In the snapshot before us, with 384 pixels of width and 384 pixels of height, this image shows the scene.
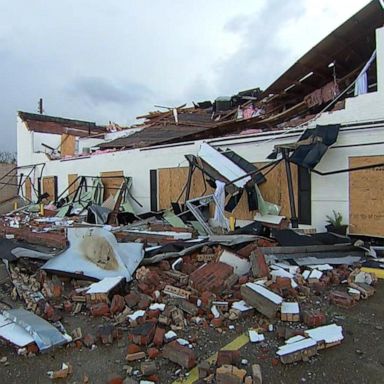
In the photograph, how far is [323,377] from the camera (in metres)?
2.88

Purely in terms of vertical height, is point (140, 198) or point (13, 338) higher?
point (140, 198)

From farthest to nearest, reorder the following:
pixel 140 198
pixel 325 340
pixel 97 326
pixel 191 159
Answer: pixel 140 198, pixel 191 159, pixel 97 326, pixel 325 340

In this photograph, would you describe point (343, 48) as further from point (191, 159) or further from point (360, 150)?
point (191, 159)

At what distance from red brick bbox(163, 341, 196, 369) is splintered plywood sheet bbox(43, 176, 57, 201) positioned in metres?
17.4

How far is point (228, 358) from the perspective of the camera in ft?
9.84

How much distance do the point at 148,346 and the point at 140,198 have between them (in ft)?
34.6

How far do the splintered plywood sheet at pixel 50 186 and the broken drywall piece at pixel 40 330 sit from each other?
53.1 ft

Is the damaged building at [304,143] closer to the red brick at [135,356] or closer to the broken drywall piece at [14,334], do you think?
the red brick at [135,356]

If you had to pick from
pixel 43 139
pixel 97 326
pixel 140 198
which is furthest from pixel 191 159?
pixel 43 139

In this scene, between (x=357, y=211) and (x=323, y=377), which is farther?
(x=357, y=211)

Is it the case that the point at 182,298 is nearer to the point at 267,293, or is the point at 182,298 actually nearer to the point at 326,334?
the point at 267,293

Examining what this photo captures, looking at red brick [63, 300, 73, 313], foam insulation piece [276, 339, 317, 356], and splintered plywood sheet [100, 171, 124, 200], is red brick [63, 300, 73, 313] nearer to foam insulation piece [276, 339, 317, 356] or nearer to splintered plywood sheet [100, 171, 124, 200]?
foam insulation piece [276, 339, 317, 356]

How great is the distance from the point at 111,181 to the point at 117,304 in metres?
11.4

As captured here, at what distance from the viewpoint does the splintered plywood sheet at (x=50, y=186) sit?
63.2 feet
